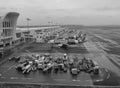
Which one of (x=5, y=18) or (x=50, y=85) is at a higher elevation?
(x=5, y=18)

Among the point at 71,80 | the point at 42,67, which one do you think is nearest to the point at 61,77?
the point at 71,80

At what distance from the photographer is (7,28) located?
75062 millimetres

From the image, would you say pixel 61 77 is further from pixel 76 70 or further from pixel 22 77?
pixel 22 77

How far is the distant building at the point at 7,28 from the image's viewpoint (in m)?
68.5

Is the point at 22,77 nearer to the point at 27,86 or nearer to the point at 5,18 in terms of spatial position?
the point at 27,86

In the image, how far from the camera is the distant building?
68.5m

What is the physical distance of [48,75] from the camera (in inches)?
1368

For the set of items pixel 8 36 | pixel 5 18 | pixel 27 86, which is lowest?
pixel 27 86

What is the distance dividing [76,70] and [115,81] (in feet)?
32.2

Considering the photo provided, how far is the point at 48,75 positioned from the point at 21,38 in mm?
64940

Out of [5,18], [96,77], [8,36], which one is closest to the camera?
[96,77]

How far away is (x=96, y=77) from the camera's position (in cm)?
3306

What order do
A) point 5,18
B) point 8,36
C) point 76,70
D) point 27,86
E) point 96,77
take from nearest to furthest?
point 27,86 → point 96,77 → point 76,70 → point 5,18 → point 8,36

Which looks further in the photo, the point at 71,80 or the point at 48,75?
the point at 48,75
